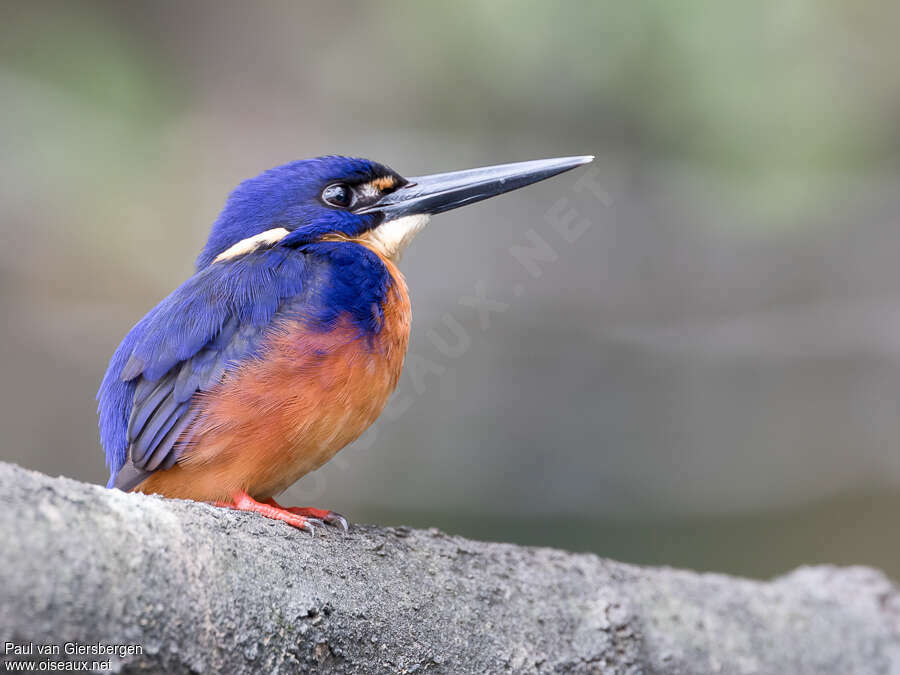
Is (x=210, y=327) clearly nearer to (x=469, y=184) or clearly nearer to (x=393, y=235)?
(x=393, y=235)

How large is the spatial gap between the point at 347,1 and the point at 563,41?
67.0 inches

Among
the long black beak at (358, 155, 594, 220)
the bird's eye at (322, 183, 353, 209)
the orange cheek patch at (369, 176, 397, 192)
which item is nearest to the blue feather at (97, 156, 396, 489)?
the bird's eye at (322, 183, 353, 209)

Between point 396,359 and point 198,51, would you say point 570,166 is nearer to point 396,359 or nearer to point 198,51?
point 396,359

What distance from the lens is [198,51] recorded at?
6.01 metres

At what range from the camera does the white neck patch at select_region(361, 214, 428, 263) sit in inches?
109

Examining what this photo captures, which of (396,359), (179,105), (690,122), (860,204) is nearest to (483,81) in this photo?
(690,122)

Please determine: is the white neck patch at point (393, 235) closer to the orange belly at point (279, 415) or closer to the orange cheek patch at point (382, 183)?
the orange cheek patch at point (382, 183)

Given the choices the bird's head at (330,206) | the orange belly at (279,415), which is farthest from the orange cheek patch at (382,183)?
the orange belly at (279,415)

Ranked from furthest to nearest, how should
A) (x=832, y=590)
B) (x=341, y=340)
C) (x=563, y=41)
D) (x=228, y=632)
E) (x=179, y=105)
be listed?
(x=179, y=105) < (x=563, y=41) < (x=832, y=590) < (x=341, y=340) < (x=228, y=632)

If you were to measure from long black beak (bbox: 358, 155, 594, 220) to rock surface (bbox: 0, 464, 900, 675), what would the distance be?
3.60ft

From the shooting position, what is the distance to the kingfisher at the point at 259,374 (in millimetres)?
2207

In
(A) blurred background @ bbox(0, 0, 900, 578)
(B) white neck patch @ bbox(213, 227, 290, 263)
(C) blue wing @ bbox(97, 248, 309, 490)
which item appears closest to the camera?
(C) blue wing @ bbox(97, 248, 309, 490)

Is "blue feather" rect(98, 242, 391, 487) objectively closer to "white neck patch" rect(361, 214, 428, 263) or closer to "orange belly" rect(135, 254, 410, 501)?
"orange belly" rect(135, 254, 410, 501)

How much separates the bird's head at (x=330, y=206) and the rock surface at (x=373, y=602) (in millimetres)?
931
